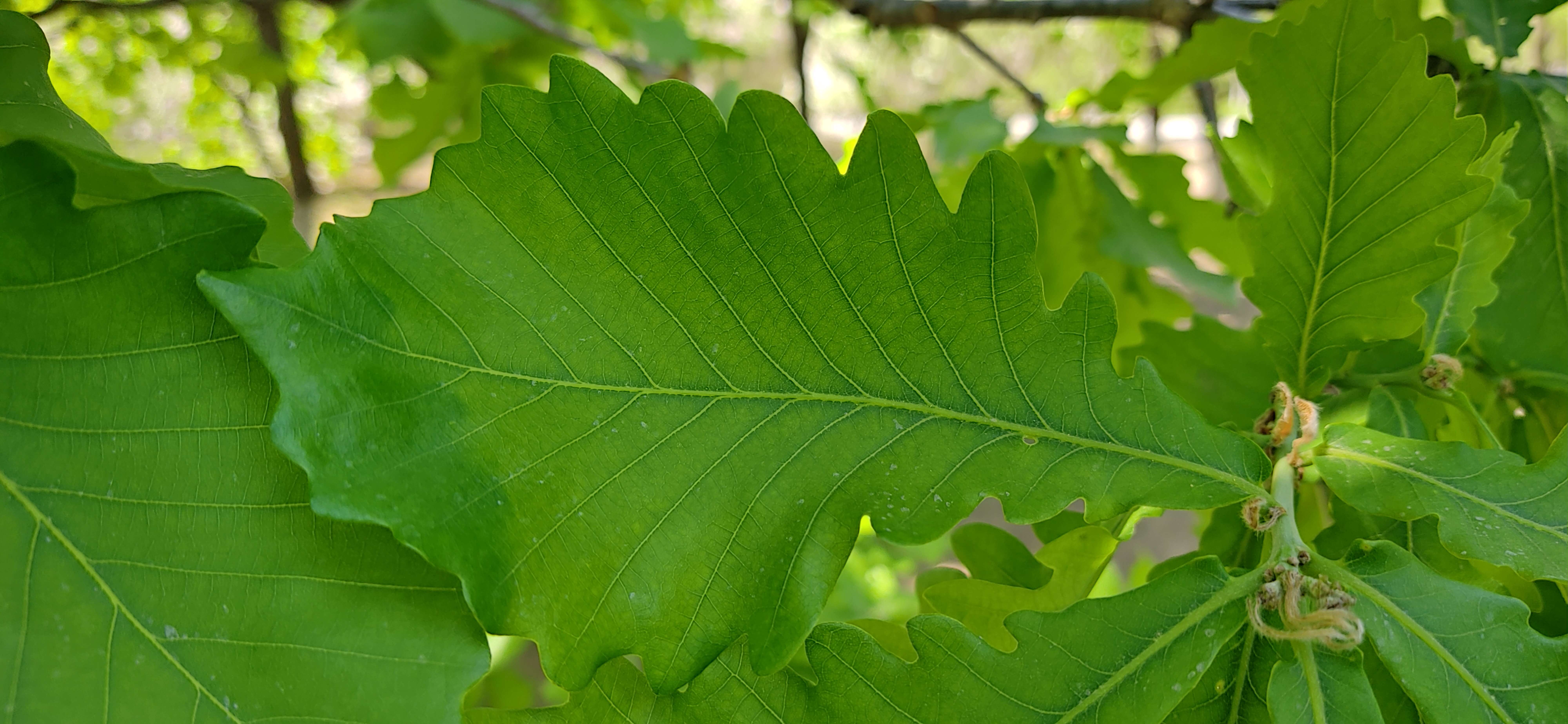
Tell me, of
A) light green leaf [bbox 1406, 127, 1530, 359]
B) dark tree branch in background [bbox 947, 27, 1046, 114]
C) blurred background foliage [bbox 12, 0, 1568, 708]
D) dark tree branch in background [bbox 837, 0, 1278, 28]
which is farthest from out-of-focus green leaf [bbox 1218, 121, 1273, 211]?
dark tree branch in background [bbox 947, 27, 1046, 114]

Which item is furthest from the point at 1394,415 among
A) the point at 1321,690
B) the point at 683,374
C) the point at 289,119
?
the point at 289,119

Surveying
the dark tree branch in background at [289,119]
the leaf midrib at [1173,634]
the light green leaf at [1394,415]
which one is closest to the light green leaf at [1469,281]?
the light green leaf at [1394,415]

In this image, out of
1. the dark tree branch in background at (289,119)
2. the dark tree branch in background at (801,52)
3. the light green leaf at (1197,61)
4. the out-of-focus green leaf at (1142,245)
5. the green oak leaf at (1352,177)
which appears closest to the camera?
the green oak leaf at (1352,177)

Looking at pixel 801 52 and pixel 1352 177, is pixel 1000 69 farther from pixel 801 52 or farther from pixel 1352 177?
pixel 1352 177

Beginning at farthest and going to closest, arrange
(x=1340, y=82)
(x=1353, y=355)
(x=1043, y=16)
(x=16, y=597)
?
1. (x=1043, y=16)
2. (x=1353, y=355)
3. (x=1340, y=82)
4. (x=16, y=597)

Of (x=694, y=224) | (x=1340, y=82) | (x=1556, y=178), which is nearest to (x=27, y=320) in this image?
(x=694, y=224)

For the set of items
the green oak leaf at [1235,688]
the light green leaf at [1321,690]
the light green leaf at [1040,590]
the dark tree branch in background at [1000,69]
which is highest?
the dark tree branch in background at [1000,69]

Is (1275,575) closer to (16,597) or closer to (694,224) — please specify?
(694,224)

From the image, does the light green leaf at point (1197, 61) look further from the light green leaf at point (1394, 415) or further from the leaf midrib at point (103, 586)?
the leaf midrib at point (103, 586)
